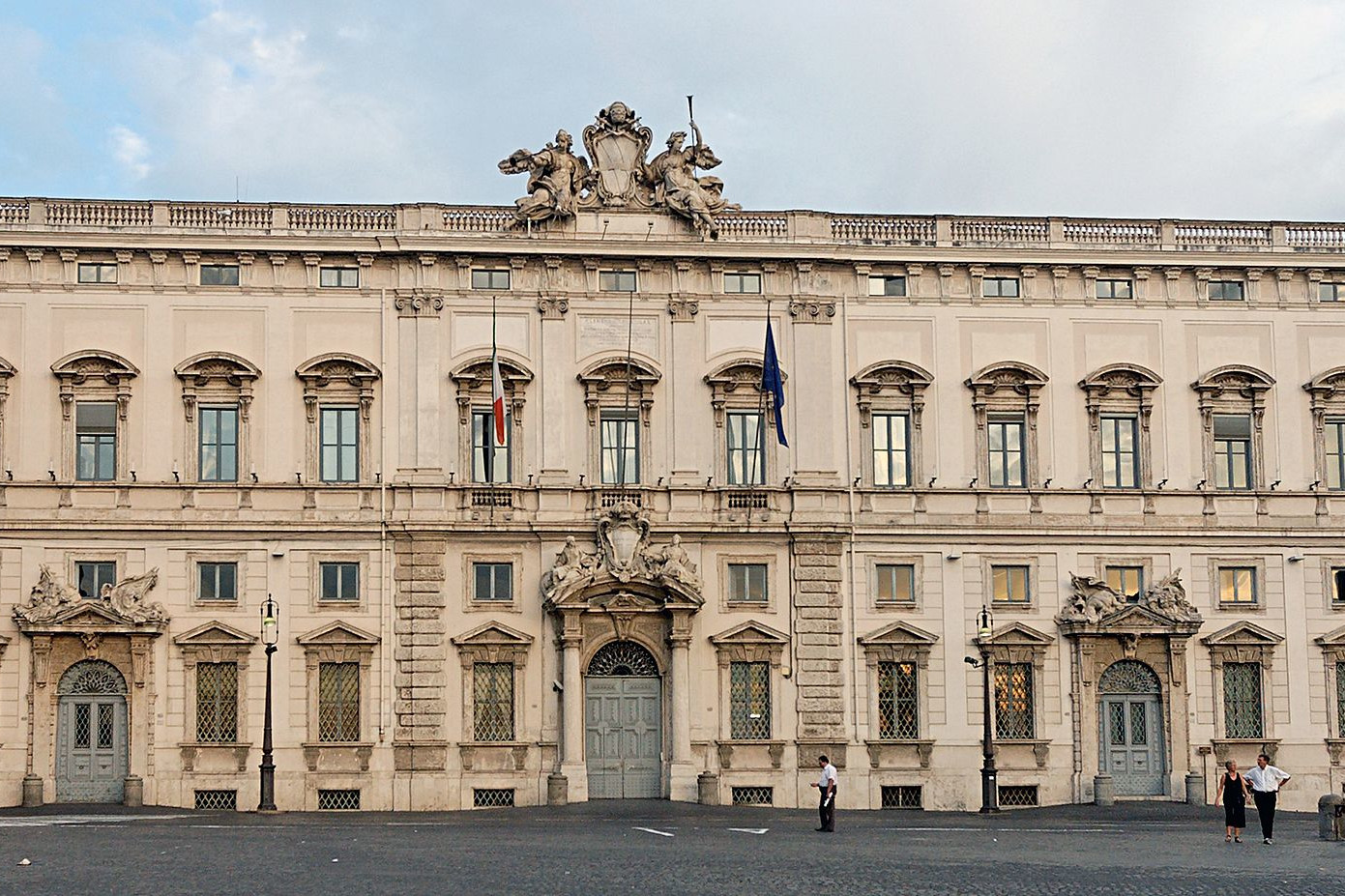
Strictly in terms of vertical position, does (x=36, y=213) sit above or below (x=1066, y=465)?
above

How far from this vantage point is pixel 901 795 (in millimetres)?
54875

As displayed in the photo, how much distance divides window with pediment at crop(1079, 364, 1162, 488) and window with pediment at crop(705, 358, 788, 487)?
9.00 metres

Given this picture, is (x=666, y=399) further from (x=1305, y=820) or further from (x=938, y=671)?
(x=1305, y=820)

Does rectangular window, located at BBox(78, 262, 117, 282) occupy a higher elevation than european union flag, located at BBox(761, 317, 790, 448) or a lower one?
higher

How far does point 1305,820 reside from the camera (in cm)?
5022

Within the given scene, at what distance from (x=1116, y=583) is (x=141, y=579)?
87.4 ft

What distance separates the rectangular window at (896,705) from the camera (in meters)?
55.2

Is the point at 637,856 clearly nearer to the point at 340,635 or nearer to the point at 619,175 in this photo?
the point at 340,635

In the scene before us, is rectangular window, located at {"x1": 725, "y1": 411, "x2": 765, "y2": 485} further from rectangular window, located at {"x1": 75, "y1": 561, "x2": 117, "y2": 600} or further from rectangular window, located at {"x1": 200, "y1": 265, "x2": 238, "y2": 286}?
rectangular window, located at {"x1": 75, "y1": 561, "x2": 117, "y2": 600}

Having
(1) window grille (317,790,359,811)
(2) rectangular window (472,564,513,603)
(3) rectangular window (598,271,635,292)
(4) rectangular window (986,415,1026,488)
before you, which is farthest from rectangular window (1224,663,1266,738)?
(1) window grille (317,790,359,811)

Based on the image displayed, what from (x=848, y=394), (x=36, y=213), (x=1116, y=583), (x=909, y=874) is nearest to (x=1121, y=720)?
(x=1116, y=583)

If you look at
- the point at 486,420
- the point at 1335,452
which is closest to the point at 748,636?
the point at 486,420

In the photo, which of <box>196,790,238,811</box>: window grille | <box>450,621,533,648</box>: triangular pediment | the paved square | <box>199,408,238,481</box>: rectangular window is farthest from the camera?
<box>199,408,238,481</box>: rectangular window

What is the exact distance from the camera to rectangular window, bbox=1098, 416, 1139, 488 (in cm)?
5688
